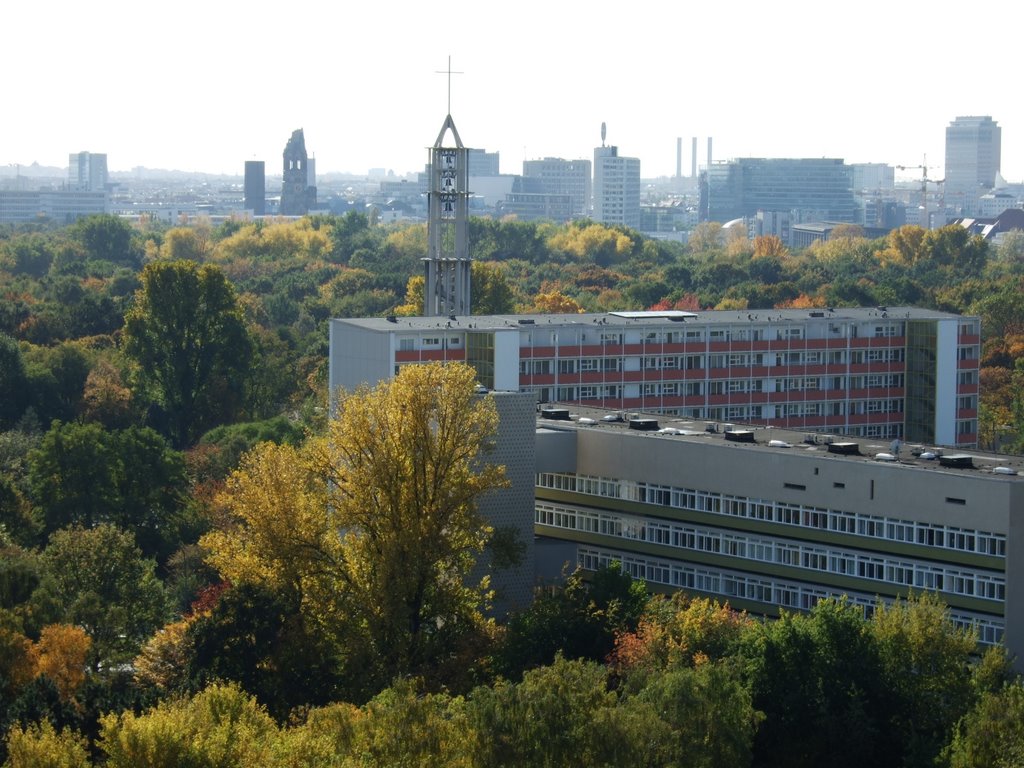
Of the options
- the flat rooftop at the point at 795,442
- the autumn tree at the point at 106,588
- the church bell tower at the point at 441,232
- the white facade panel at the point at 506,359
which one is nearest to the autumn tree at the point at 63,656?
the autumn tree at the point at 106,588

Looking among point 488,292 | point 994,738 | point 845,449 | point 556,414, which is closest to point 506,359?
point 556,414

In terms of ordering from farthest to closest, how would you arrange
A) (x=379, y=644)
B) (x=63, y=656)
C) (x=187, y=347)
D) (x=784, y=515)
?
(x=187, y=347), (x=784, y=515), (x=63, y=656), (x=379, y=644)

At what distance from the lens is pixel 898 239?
14438 cm

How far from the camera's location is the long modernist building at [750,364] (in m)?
Result: 57.3

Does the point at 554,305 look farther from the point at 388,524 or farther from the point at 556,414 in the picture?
the point at 388,524

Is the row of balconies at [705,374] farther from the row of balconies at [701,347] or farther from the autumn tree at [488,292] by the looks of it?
the autumn tree at [488,292]

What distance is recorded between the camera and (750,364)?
6050 cm

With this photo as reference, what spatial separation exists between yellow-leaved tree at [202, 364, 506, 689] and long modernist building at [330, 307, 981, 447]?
17.9 m

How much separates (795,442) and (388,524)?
356 inches

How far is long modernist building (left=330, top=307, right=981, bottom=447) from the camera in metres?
57.3

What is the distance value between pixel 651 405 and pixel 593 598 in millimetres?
22166

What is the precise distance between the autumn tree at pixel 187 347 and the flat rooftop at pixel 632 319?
56.1ft

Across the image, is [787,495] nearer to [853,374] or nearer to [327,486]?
[327,486]

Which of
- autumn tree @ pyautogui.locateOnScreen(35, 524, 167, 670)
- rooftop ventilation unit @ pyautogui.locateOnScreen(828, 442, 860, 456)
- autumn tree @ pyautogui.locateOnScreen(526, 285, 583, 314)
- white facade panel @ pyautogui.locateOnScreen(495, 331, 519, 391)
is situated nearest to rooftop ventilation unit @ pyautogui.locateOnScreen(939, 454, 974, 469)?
rooftop ventilation unit @ pyautogui.locateOnScreen(828, 442, 860, 456)
